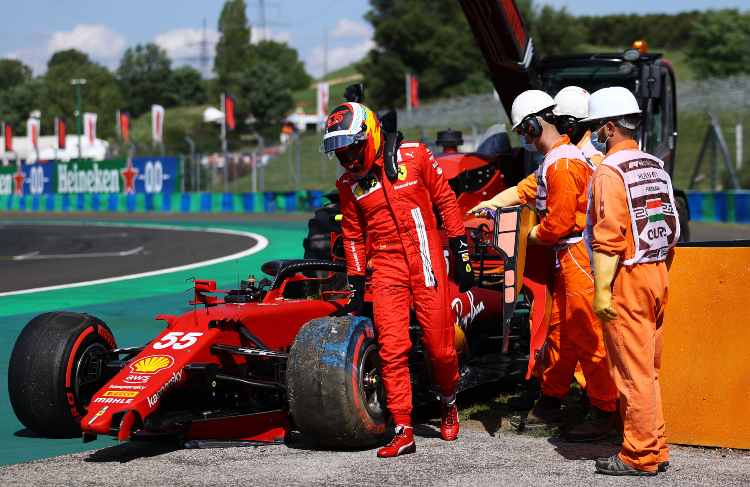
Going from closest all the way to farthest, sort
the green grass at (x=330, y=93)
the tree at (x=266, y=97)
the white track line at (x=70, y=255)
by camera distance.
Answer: the white track line at (x=70, y=255) → the tree at (x=266, y=97) → the green grass at (x=330, y=93)

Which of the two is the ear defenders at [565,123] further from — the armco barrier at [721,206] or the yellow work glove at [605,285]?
the armco barrier at [721,206]

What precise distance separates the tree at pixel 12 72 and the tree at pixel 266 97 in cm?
8922

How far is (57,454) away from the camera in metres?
6.40

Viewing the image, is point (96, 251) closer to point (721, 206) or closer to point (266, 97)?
point (721, 206)

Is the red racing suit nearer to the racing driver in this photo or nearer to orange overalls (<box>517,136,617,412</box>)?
the racing driver

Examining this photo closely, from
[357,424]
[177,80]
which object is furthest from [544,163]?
[177,80]

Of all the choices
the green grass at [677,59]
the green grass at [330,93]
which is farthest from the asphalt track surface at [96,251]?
the green grass at [330,93]

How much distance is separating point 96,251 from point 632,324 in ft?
56.3

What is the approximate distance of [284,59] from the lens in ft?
514

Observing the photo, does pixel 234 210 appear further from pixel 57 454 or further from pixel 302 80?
pixel 302 80

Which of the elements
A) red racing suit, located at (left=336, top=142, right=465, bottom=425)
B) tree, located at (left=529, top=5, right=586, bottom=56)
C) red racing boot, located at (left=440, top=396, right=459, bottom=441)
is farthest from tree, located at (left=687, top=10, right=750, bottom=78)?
red racing boot, located at (left=440, top=396, right=459, bottom=441)

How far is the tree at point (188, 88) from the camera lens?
487 ft

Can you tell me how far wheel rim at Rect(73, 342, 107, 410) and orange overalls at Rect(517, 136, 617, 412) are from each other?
2.61 meters

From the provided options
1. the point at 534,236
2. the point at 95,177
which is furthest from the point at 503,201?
the point at 95,177
